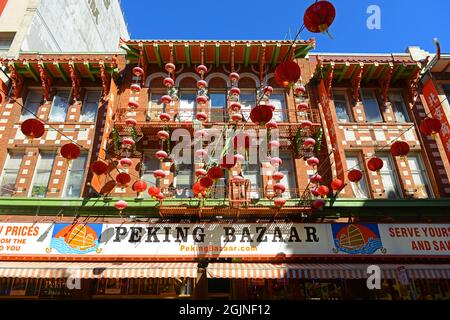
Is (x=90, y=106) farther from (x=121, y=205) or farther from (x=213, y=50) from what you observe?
(x=213, y=50)

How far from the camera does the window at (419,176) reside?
1425 centimetres

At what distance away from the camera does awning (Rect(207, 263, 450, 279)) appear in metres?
10.9

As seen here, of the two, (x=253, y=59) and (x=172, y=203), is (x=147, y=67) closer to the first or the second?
(x=253, y=59)

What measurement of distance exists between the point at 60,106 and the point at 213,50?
8275 millimetres

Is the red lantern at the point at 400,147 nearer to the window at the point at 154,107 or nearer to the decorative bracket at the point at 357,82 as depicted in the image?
the decorative bracket at the point at 357,82

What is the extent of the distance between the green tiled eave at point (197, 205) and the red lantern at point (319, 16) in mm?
7223

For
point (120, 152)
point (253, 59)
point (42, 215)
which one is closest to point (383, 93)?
point (253, 59)

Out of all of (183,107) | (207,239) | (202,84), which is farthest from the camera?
(183,107)

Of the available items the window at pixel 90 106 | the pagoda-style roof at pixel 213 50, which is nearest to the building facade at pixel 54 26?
the window at pixel 90 106

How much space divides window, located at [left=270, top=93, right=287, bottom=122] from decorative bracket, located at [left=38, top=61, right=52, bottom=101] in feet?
37.2

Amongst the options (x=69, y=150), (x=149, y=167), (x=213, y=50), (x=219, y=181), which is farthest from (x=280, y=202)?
(x=213, y=50)

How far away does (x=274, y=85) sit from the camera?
16.8 metres

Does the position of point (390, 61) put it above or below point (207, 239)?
above

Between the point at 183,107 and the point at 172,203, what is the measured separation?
5390 mm
